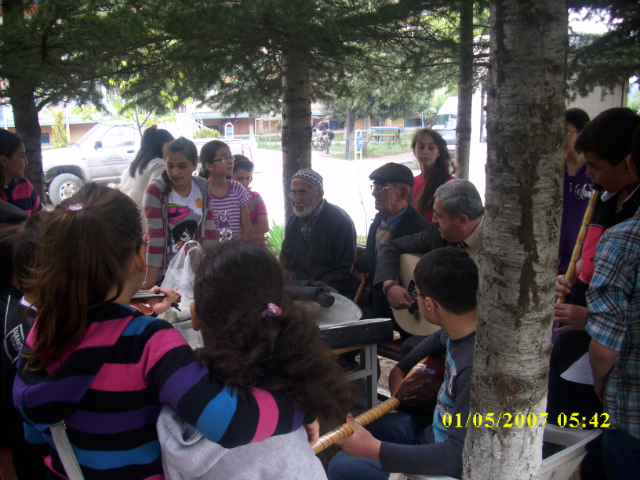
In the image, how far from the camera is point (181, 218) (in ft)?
11.9

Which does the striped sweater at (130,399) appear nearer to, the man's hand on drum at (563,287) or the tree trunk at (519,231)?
the tree trunk at (519,231)

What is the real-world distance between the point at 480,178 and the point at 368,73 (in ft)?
35.6

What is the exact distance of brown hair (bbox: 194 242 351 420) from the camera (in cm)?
119

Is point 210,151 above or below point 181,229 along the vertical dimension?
above

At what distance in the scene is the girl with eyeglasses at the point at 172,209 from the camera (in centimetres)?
352

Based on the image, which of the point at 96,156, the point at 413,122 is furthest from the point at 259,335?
the point at 413,122

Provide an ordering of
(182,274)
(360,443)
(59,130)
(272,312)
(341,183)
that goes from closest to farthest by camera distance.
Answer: (272,312), (360,443), (182,274), (341,183), (59,130)

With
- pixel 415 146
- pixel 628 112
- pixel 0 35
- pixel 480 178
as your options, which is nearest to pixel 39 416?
pixel 628 112

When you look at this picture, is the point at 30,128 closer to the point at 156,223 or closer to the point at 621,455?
the point at 156,223

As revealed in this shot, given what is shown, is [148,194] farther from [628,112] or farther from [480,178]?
[480,178]

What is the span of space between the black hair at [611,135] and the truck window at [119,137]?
13.9 m

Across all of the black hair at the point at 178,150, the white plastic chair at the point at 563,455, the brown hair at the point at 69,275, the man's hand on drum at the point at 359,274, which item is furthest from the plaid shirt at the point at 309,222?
the brown hair at the point at 69,275

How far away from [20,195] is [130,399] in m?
3.05
